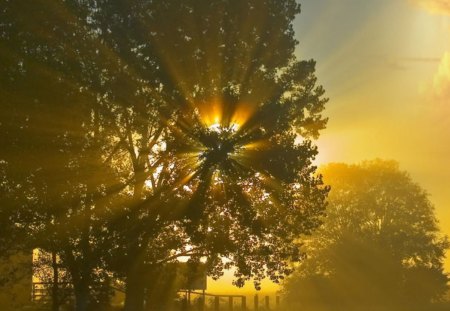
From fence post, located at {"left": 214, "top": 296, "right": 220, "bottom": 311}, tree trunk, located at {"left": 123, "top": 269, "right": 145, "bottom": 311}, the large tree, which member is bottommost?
fence post, located at {"left": 214, "top": 296, "right": 220, "bottom": 311}

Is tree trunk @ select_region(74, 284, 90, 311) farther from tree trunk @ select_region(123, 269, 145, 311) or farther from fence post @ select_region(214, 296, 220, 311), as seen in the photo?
fence post @ select_region(214, 296, 220, 311)

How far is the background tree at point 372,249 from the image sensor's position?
201ft

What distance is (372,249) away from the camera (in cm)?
6456

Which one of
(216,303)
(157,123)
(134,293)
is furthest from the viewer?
(216,303)

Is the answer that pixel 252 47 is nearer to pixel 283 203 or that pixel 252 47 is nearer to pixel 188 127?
pixel 188 127

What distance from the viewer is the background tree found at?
61.3m

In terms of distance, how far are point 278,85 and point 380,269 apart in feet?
Result: 142

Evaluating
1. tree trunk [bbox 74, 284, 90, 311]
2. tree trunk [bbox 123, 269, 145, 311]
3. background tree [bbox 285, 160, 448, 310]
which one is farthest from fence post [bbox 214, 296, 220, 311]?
background tree [bbox 285, 160, 448, 310]

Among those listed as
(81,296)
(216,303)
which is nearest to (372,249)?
(216,303)

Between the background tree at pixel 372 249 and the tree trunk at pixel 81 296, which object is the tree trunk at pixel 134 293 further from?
the background tree at pixel 372 249

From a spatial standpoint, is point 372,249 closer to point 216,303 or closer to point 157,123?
point 216,303

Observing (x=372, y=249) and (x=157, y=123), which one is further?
(x=372, y=249)

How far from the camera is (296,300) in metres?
60.0

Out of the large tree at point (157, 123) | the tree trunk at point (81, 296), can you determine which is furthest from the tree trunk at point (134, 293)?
the tree trunk at point (81, 296)
